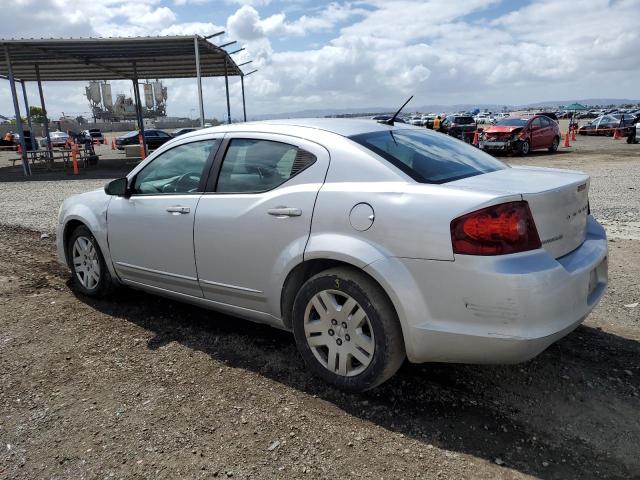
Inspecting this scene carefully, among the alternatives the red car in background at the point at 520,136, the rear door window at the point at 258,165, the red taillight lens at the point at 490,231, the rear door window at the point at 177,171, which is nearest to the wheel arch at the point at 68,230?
the rear door window at the point at 177,171

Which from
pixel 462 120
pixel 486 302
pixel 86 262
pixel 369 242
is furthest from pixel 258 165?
pixel 462 120

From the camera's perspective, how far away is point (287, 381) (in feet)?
10.8

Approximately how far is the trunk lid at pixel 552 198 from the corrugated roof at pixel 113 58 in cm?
1443

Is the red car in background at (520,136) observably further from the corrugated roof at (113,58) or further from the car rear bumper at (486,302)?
the car rear bumper at (486,302)

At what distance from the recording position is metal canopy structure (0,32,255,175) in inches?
643

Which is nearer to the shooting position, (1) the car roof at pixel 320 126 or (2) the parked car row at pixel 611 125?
(1) the car roof at pixel 320 126

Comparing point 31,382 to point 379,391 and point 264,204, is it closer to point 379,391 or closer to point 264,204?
point 264,204

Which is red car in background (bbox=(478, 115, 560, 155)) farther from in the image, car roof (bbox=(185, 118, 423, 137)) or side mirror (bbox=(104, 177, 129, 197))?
side mirror (bbox=(104, 177, 129, 197))

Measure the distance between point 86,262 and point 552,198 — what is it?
4.01 meters

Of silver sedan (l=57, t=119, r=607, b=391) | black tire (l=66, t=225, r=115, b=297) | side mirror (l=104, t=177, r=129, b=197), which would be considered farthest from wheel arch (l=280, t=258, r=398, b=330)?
black tire (l=66, t=225, r=115, b=297)

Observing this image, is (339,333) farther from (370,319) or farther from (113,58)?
(113,58)

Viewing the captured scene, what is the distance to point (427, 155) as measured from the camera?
129 inches

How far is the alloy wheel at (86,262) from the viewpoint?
4.71 m

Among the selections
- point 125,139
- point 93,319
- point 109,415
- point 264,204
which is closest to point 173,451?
point 109,415
